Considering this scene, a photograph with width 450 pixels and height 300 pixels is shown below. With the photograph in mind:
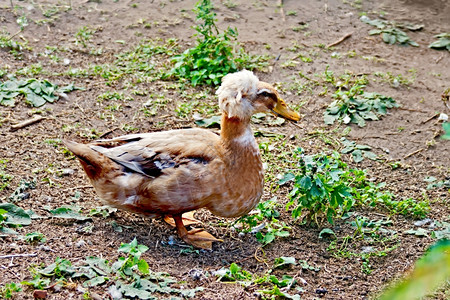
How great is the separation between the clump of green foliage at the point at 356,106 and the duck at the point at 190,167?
2.23m

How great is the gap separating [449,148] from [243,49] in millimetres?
3184

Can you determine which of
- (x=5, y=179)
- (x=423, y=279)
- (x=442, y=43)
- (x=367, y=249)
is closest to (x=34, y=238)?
(x=5, y=179)

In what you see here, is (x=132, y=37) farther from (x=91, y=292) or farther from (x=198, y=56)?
(x=91, y=292)

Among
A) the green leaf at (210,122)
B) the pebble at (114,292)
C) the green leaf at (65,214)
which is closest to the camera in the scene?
the pebble at (114,292)

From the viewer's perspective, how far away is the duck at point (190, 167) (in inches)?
168

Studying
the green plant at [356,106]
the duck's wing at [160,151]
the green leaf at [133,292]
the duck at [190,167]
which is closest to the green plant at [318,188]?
the duck at [190,167]

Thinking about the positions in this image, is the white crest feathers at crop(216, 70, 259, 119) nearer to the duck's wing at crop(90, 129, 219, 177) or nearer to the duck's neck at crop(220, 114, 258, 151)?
the duck's neck at crop(220, 114, 258, 151)

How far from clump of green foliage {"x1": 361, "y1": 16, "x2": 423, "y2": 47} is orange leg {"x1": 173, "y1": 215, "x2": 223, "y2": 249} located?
5.42 m

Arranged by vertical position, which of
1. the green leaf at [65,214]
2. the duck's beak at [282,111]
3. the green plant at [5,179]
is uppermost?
the duck's beak at [282,111]

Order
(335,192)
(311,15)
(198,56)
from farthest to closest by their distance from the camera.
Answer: (311,15) < (198,56) < (335,192)

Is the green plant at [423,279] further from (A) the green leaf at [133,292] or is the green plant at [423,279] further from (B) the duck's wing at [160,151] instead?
(B) the duck's wing at [160,151]

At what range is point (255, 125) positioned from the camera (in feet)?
21.2

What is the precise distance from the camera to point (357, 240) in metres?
4.56

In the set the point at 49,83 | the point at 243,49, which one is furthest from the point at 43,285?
the point at 243,49
